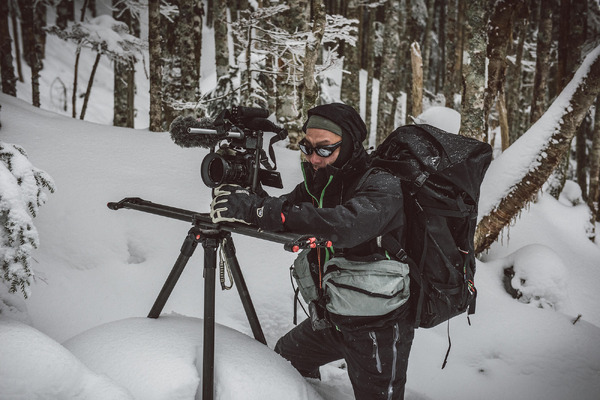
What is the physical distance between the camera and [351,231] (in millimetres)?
1848

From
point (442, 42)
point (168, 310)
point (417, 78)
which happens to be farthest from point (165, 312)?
point (442, 42)

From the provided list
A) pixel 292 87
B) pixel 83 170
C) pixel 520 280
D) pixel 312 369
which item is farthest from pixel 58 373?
pixel 292 87

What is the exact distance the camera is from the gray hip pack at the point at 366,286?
204 cm

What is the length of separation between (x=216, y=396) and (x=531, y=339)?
11.0ft

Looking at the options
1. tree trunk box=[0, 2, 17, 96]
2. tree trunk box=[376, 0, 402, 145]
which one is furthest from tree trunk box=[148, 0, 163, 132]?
tree trunk box=[376, 0, 402, 145]

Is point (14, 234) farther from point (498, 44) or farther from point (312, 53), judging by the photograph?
point (498, 44)

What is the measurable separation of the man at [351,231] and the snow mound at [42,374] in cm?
83

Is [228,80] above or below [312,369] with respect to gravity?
above

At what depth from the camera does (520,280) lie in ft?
16.1

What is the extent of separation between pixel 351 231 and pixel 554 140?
3.94 metres

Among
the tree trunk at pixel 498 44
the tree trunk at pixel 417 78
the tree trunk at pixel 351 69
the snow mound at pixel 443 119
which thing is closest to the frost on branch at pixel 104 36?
the tree trunk at pixel 351 69

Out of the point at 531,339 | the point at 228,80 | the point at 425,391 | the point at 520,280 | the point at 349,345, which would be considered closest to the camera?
the point at 349,345

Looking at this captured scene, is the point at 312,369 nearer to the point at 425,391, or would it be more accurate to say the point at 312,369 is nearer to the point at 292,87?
the point at 425,391

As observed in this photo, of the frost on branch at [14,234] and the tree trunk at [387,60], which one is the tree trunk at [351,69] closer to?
the tree trunk at [387,60]
